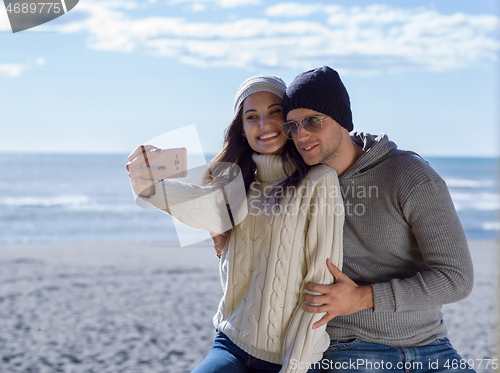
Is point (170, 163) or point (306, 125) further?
point (306, 125)

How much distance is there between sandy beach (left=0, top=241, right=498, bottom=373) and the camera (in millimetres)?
4711

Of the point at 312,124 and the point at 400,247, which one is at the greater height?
the point at 312,124

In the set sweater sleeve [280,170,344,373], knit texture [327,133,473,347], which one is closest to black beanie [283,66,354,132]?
knit texture [327,133,473,347]

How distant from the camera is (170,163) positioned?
1.90m

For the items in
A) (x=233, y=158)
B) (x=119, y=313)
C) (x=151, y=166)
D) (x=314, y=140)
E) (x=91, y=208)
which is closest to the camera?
(x=151, y=166)

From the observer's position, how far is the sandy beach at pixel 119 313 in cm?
471

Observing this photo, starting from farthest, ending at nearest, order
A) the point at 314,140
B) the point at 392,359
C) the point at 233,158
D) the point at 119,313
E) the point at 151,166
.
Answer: the point at 119,313, the point at 233,158, the point at 314,140, the point at 392,359, the point at 151,166

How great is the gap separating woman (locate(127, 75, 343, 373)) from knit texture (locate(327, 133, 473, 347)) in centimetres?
19

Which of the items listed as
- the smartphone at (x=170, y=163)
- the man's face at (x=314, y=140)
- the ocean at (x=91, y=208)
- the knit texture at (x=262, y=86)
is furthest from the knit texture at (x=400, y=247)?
the ocean at (x=91, y=208)

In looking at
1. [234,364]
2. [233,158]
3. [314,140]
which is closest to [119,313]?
[233,158]

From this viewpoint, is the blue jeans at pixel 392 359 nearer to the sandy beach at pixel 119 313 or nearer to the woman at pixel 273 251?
the woman at pixel 273 251

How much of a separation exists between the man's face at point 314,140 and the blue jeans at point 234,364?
904 millimetres

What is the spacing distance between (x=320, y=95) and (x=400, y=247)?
0.78 metres

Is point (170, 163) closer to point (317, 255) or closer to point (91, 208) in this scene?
point (317, 255)
